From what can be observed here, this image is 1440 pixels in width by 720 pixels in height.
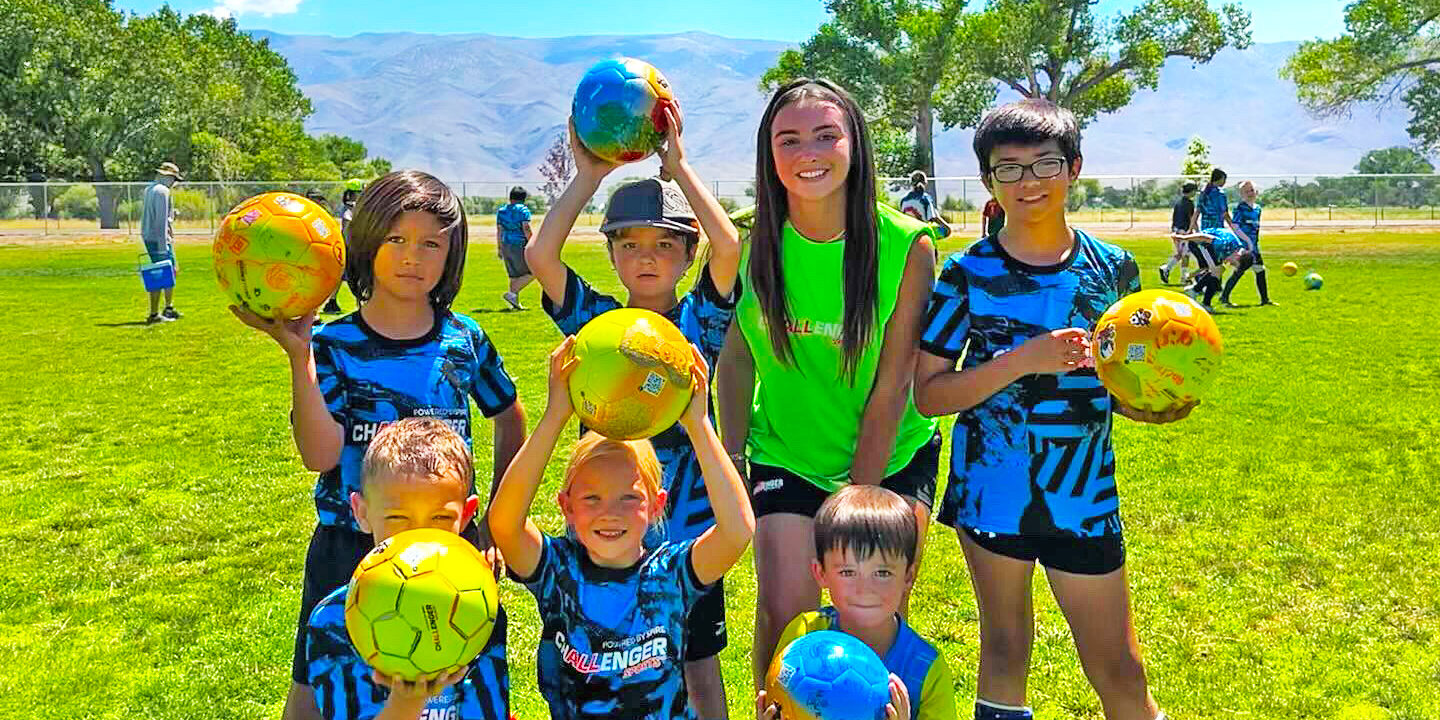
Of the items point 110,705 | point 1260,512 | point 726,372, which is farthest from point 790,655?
point 1260,512

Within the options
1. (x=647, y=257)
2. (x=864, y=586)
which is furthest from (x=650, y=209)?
(x=864, y=586)

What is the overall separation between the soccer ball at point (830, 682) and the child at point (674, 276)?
83 centimetres

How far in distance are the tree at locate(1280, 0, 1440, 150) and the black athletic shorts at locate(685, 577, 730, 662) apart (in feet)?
170

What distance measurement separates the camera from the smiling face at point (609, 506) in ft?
10.2

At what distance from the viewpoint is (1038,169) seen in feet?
10.9

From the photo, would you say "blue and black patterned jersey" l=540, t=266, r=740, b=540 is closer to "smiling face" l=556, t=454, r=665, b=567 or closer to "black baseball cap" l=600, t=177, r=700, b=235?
"black baseball cap" l=600, t=177, r=700, b=235

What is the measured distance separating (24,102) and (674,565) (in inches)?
2654

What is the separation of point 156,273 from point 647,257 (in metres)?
16.2

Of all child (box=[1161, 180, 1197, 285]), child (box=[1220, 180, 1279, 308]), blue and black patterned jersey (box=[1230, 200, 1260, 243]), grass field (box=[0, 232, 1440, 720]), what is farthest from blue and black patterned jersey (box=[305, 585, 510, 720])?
child (box=[1161, 180, 1197, 285])

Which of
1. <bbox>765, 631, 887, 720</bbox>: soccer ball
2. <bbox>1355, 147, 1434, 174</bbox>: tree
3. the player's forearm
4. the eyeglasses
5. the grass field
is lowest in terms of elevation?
the grass field

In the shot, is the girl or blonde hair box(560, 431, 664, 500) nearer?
blonde hair box(560, 431, 664, 500)

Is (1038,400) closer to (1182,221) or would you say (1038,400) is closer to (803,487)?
(803,487)

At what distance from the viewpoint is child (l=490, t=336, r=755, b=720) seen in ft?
10.2

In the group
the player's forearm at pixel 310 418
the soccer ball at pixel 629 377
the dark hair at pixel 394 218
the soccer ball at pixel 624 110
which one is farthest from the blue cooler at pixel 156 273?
the soccer ball at pixel 629 377
